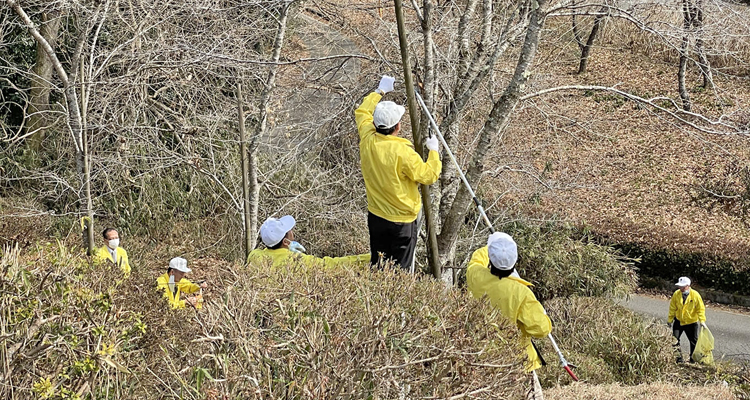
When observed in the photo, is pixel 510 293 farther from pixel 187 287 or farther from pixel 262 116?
pixel 262 116

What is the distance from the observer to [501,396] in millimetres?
3545

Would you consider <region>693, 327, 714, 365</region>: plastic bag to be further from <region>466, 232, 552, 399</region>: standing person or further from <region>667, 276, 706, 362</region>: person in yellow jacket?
<region>466, 232, 552, 399</region>: standing person

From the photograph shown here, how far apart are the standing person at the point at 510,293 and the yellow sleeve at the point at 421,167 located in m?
0.81

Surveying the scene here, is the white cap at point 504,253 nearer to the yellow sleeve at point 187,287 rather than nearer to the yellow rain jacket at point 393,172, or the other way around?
the yellow rain jacket at point 393,172

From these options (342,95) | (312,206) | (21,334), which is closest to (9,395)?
(21,334)

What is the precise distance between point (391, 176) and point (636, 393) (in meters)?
3.14

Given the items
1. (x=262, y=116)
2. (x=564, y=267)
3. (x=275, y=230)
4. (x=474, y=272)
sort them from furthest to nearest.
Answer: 1. (x=564, y=267)
2. (x=262, y=116)
3. (x=275, y=230)
4. (x=474, y=272)

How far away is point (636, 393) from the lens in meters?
6.70

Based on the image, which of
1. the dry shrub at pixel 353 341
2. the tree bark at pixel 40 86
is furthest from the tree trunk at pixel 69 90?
the tree bark at pixel 40 86

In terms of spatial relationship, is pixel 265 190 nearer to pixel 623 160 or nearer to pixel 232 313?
pixel 232 313

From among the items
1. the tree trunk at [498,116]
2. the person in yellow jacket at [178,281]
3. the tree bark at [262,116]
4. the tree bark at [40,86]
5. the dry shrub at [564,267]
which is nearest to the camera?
the tree trunk at [498,116]

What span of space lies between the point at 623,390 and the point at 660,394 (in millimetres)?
321

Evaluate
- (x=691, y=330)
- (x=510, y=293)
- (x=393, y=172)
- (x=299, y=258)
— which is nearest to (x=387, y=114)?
(x=393, y=172)

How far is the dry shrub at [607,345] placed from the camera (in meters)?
9.14
